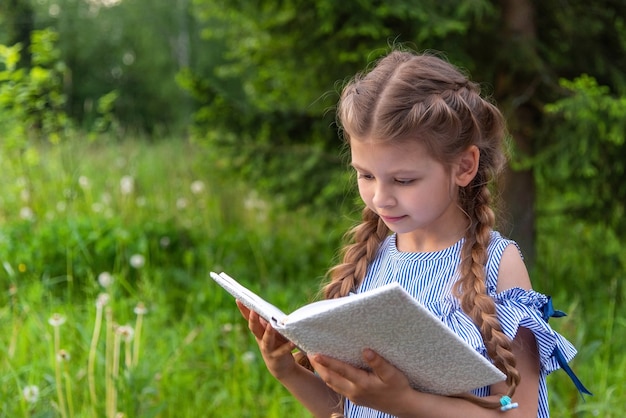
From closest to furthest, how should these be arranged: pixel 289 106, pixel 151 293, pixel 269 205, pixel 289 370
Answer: pixel 289 370
pixel 151 293
pixel 289 106
pixel 269 205

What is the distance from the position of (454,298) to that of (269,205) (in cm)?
383

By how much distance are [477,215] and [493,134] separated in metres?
0.16

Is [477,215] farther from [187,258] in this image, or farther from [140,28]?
[140,28]

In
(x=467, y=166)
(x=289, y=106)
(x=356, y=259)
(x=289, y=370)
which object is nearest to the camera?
(x=467, y=166)

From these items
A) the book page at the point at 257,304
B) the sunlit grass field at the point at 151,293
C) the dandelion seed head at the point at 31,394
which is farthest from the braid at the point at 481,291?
the dandelion seed head at the point at 31,394

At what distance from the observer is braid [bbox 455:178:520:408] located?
1.44 m

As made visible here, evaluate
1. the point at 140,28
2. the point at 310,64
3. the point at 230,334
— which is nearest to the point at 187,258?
the point at 230,334

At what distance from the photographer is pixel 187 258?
418 cm

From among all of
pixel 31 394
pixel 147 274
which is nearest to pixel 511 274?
pixel 31 394

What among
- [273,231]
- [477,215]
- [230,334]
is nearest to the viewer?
[477,215]

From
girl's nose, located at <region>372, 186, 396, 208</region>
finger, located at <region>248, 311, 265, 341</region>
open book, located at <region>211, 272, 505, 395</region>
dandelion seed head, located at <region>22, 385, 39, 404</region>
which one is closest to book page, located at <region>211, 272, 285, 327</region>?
open book, located at <region>211, 272, 505, 395</region>

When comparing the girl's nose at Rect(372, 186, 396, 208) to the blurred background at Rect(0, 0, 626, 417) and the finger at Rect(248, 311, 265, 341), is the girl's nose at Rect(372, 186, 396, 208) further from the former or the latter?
the blurred background at Rect(0, 0, 626, 417)

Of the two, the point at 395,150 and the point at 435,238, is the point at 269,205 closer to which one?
the point at 435,238

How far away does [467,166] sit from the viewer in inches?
62.4
